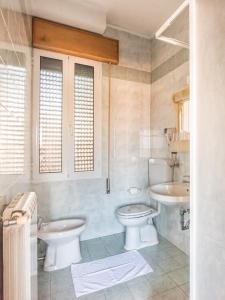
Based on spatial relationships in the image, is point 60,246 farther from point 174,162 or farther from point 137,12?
point 137,12

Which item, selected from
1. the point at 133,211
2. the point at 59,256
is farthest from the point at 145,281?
the point at 59,256

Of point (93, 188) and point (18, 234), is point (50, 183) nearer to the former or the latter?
point (93, 188)

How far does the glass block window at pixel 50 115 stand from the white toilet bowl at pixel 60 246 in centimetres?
66

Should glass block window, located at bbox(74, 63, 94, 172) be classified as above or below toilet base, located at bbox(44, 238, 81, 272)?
above

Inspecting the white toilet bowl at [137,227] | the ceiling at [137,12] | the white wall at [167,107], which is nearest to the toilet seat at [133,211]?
the white toilet bowl at [137,227]

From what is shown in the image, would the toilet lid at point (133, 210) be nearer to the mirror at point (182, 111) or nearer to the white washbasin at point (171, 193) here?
the white washbasin at point (171, 193)

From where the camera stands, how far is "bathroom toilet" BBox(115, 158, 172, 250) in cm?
208

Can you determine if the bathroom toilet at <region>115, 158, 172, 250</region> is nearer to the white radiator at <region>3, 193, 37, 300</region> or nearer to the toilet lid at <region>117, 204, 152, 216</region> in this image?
the toilet lid at <region>117, 204, 152, 216</region>

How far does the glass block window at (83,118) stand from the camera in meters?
2.22

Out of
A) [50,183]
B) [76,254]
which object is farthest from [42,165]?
[76,254]

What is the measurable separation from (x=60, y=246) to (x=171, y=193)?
1.29 metres

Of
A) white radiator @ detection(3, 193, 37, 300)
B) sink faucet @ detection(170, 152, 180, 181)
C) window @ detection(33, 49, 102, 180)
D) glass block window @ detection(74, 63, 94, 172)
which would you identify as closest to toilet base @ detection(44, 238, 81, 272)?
window @ detection(33, 49, 102, 180)

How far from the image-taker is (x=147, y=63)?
8.54 ft

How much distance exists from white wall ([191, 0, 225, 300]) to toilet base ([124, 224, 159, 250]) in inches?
53.5
